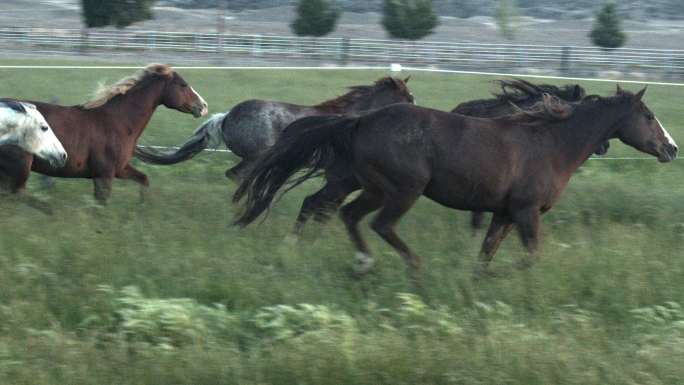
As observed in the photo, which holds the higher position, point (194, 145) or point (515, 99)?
point (515, 99)

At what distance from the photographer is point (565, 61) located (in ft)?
106

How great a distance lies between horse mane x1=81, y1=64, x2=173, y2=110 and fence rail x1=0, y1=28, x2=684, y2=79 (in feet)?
68.1

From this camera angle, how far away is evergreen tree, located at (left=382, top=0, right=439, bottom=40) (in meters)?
38.3

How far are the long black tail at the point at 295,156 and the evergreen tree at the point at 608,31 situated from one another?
32.8 m

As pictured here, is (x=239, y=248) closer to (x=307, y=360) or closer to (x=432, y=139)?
(x=432, y=139)

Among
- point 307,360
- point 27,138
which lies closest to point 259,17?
point 27,138

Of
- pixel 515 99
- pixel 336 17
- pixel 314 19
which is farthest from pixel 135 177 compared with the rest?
pixel 336 17

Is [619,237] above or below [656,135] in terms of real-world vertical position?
below

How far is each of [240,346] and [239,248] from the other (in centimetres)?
199

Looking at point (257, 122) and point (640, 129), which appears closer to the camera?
point (640, 129)

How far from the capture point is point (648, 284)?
7066 millimetres

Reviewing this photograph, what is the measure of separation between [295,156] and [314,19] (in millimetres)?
32124

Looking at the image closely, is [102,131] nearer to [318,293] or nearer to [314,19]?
[318,293]

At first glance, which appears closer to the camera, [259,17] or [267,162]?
[267,162]
